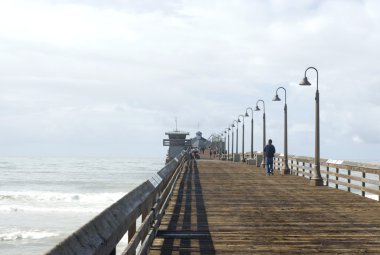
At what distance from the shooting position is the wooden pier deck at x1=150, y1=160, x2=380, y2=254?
9.68 metres

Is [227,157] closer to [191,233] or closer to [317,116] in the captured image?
[317,116]

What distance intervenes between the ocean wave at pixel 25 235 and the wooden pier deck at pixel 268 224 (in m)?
20.5

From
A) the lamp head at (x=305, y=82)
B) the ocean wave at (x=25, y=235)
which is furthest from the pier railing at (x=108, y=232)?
the ocean wave at (x=25, y=235)

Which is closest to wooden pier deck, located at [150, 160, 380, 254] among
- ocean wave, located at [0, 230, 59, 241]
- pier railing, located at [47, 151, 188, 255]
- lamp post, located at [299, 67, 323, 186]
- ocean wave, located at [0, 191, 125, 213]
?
pier railing, located at [47, 151, 188, 255]

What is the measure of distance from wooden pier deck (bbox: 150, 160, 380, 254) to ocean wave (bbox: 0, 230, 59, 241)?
67.4 ft

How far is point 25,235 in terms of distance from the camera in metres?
38.8

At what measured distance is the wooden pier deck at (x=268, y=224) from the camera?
381 inches

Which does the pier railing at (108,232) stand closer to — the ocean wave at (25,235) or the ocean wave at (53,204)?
the ocean wave at (25,235)

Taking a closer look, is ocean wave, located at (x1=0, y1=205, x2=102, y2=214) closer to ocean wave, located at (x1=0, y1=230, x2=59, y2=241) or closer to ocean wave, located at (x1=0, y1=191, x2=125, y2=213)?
ocean wave, located at (x1=0, y1=191, x2=125, y2=213)

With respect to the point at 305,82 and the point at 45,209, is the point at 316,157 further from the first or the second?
the point at 45,209

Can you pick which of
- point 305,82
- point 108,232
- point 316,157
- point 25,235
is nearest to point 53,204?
point 25,235

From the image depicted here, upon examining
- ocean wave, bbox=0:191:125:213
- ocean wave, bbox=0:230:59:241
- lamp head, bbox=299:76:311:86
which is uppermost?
lamp head, bbox=299:76:311:86

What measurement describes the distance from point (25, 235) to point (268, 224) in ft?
96.4

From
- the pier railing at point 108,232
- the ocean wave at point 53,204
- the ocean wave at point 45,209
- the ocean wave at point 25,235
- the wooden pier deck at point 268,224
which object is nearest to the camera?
the pier railing at point 108,232
